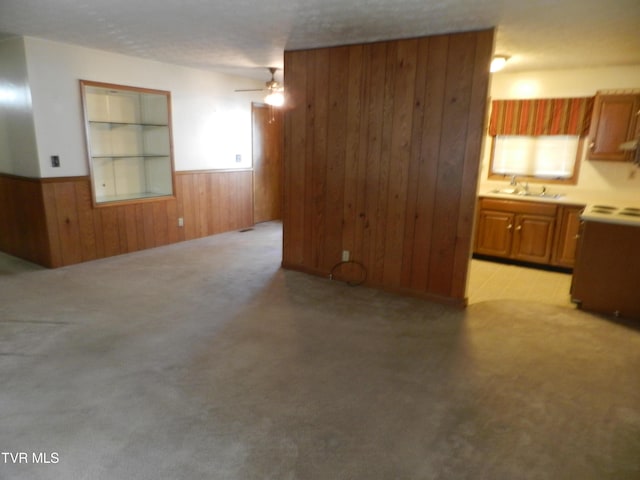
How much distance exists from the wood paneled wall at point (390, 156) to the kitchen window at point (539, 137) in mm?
2262

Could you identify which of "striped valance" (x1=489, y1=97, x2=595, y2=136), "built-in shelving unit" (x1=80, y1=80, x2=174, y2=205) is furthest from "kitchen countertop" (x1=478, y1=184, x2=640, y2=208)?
"built-in shelving unit" (x1=80, y1=80, x2=174, y2=205)

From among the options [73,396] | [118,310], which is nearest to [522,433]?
[73,396]

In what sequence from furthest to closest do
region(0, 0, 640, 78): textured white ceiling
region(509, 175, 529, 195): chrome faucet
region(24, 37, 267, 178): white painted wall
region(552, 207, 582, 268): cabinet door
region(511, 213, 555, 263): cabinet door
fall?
1. region(509, 175, 529, 195): chrome faucet
2. region(511, 213, 555, 263): cabinet door
3. region(552, 207, 582, 268): cabinet door
4. region(24, 37, 267, 178): white painted wall
5. region(0, 0, 640, 78): textured white ceiling

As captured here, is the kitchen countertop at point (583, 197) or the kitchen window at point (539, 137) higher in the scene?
the kitchen window at point (539, 137)

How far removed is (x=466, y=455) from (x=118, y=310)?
282 centimetres

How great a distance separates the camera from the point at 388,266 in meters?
4.07

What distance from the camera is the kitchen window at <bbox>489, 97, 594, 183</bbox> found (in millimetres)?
4945

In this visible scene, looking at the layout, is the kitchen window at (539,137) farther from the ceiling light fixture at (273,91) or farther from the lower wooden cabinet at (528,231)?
the ceiling light fixture at (273,91)

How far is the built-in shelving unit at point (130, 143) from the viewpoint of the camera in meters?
5.08

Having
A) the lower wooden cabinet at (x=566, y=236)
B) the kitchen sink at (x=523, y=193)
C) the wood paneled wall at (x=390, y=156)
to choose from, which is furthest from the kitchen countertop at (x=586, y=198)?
the wood paneled wall at (x=390, y=156)

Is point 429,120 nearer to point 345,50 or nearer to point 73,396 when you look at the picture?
point 345,50

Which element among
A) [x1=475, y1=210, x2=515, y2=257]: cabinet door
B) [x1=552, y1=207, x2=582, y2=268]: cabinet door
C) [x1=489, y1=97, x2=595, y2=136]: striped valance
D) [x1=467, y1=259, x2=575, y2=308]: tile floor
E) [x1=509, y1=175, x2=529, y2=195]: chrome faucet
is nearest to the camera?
[x1=467, y1=259, x2=575, y2=308]: tile floor

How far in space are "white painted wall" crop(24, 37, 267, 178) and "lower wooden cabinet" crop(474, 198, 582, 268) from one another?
3673 millimetres

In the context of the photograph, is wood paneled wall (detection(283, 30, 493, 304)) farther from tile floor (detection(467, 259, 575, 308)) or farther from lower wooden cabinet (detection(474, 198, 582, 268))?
lower wooden cabinet (detection(474, 198, 582, 268))
